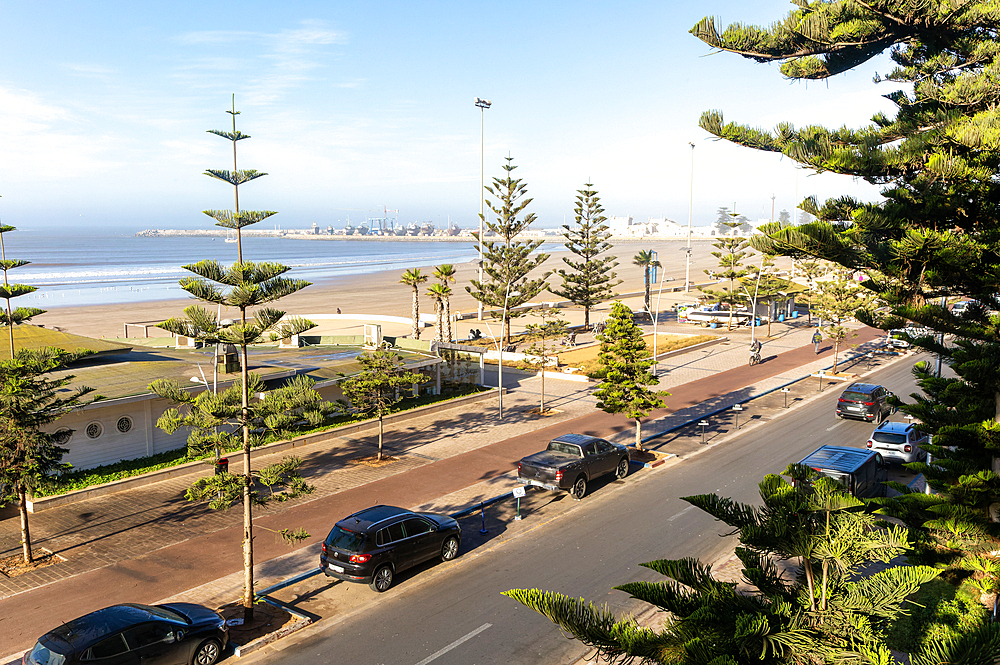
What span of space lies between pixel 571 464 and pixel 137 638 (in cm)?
1147

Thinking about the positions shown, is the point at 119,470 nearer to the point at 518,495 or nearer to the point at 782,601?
the point at 518,495

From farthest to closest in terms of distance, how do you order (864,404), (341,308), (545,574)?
(341,308)
(864,404)
(545,574)

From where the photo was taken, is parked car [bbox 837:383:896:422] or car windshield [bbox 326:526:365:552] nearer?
car windshield [bbox 326:526:365:552]

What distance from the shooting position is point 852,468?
17.1 metres

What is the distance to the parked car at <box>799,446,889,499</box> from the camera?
16.7m

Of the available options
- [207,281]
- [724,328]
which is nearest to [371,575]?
[207,281]

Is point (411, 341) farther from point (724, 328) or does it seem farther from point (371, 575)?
point (724, 328)

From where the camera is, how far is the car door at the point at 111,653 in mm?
9554

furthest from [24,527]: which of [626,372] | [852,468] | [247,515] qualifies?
[852,468]

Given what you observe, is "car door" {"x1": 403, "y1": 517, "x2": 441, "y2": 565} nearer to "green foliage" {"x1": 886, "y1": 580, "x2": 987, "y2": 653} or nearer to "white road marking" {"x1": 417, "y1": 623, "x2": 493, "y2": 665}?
"white road marking" {"x1": 417, "y1": 623, "x2": 493, "y2": 665}

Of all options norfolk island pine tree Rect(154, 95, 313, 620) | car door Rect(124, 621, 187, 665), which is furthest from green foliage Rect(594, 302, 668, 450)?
car door Rect(124, 621, 187, 665)

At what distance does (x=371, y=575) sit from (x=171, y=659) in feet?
12.8

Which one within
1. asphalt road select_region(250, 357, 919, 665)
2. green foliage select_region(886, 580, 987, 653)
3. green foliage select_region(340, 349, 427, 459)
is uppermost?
green foliage select_region(886, 580, 987, 653)

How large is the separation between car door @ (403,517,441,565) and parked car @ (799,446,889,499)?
9.28m
